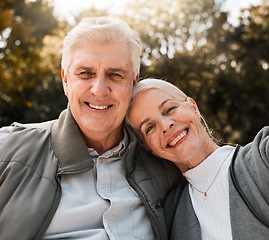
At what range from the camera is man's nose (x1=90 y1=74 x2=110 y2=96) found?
2.17m

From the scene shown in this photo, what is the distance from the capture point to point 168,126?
2234 mm

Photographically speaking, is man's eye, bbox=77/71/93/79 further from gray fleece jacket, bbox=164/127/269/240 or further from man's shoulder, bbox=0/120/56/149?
gray fleece jacket, bbox=164/127/269/240

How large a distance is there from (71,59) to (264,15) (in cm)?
1182

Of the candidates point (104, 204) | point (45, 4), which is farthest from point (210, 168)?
point (45, 4)

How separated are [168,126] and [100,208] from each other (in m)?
0.73

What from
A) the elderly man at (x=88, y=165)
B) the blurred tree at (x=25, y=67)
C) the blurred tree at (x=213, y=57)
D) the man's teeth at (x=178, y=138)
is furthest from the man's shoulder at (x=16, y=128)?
the blurred tree at (x=213, y=57)

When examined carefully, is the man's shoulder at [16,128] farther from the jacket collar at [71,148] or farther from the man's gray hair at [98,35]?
the man's gray hair at [98,35]

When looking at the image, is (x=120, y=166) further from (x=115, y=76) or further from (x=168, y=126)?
(x=115, y=76)

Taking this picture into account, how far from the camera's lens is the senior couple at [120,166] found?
1875 mm

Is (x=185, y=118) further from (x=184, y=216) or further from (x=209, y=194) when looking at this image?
(x=184, y=216)

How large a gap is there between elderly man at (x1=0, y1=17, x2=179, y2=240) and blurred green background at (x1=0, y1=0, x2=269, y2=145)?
8.52 meters

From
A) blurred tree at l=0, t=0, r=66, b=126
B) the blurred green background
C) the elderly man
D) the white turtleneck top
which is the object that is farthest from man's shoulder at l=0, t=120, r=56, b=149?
the blurred green background

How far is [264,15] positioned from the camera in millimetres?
12078

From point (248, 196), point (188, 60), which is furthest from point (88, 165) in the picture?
point (188, 60)
